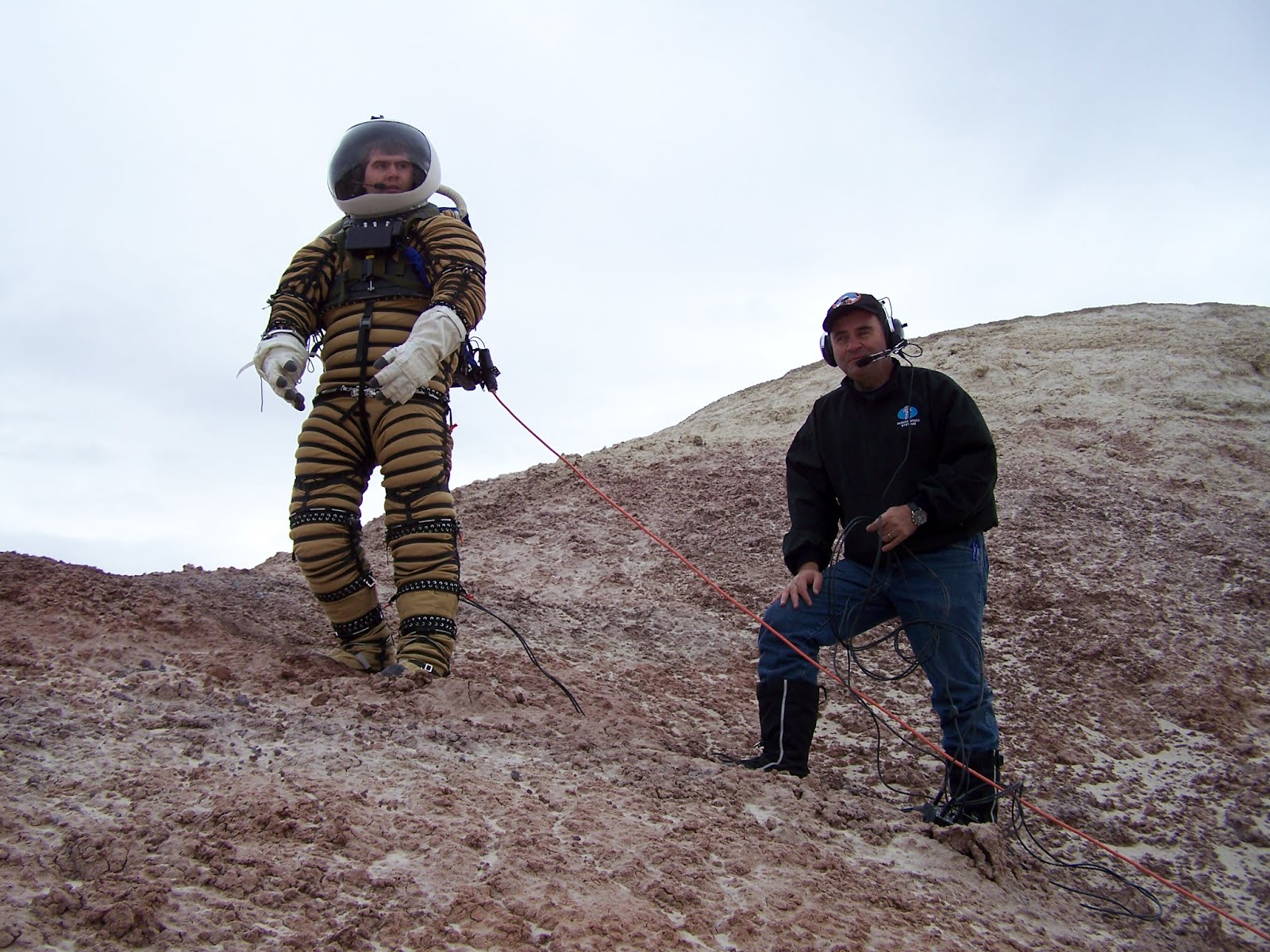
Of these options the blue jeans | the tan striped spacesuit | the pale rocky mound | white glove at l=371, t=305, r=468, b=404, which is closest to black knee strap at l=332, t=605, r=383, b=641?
the tan striped spacesuit

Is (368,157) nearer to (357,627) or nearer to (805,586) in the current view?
(357,627)

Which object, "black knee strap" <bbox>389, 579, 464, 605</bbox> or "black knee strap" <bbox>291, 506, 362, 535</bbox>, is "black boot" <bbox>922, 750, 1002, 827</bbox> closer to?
"black knee strap" <bbox>389, 579, 464, 605</bbox>

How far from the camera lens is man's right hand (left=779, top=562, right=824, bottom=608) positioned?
349 cm

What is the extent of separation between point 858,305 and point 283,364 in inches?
A: 82.3

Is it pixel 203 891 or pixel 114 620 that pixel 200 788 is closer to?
pixel 203 891

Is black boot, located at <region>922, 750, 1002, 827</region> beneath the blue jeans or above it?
beneath

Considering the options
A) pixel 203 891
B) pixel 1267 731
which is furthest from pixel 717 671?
pixel 203 891

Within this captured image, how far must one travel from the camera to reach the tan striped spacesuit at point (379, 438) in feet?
12.2

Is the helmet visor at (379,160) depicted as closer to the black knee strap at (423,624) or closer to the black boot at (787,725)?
the black knee strap at (423,624)

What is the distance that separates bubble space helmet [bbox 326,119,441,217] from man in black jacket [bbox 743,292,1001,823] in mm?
1707

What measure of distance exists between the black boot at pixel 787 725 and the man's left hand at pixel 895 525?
528 millimetres

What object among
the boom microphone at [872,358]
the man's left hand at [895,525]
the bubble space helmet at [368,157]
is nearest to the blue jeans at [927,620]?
the man's left hand at [895,525]

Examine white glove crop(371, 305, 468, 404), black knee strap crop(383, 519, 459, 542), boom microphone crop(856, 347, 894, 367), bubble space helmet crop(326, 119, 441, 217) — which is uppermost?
bubble space helmet crop(326, 119, 441, 217)

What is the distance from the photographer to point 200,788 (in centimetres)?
238
